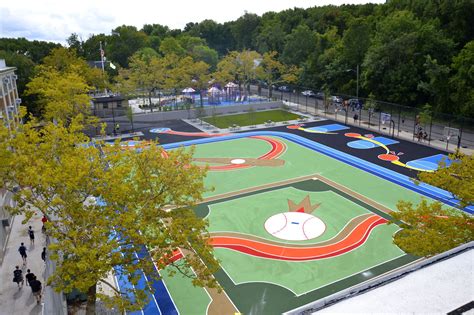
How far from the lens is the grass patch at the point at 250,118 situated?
49.5 m

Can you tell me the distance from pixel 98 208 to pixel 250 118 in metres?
39.9

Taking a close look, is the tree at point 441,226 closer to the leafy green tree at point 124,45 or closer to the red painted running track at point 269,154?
the red painted running track at point 269,154

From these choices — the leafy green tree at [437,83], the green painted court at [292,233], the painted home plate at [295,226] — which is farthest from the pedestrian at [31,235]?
the leafy green tree at [437,83]

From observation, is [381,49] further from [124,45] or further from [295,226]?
[124,45]

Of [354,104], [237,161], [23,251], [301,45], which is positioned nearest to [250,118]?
[354,104]

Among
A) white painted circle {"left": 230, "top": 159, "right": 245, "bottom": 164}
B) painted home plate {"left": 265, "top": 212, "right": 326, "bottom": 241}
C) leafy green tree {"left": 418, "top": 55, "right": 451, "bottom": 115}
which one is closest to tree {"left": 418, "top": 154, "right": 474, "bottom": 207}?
painted home plate {"left": 265, "top": 212, "right": 326, "bottom": 241}

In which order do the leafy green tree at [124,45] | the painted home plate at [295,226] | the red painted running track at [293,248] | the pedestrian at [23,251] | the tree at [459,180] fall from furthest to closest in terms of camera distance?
the leafy green tree at [124,45] < the painted home plate at [295,226] < the red painted running track at [293,248] < the pedestrian at [23,251] < the tree at [459,180]

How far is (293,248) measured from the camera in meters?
20.7

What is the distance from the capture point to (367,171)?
3145 cm

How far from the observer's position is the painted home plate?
21.9 metres

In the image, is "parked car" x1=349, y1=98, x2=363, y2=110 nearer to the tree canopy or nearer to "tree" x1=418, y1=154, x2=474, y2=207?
the tree canopy

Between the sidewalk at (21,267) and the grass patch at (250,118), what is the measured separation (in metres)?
27.5

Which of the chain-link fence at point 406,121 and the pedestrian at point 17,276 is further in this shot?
the chain-link fence at point 406,121

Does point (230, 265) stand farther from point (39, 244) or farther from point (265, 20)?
point (265, 20)
